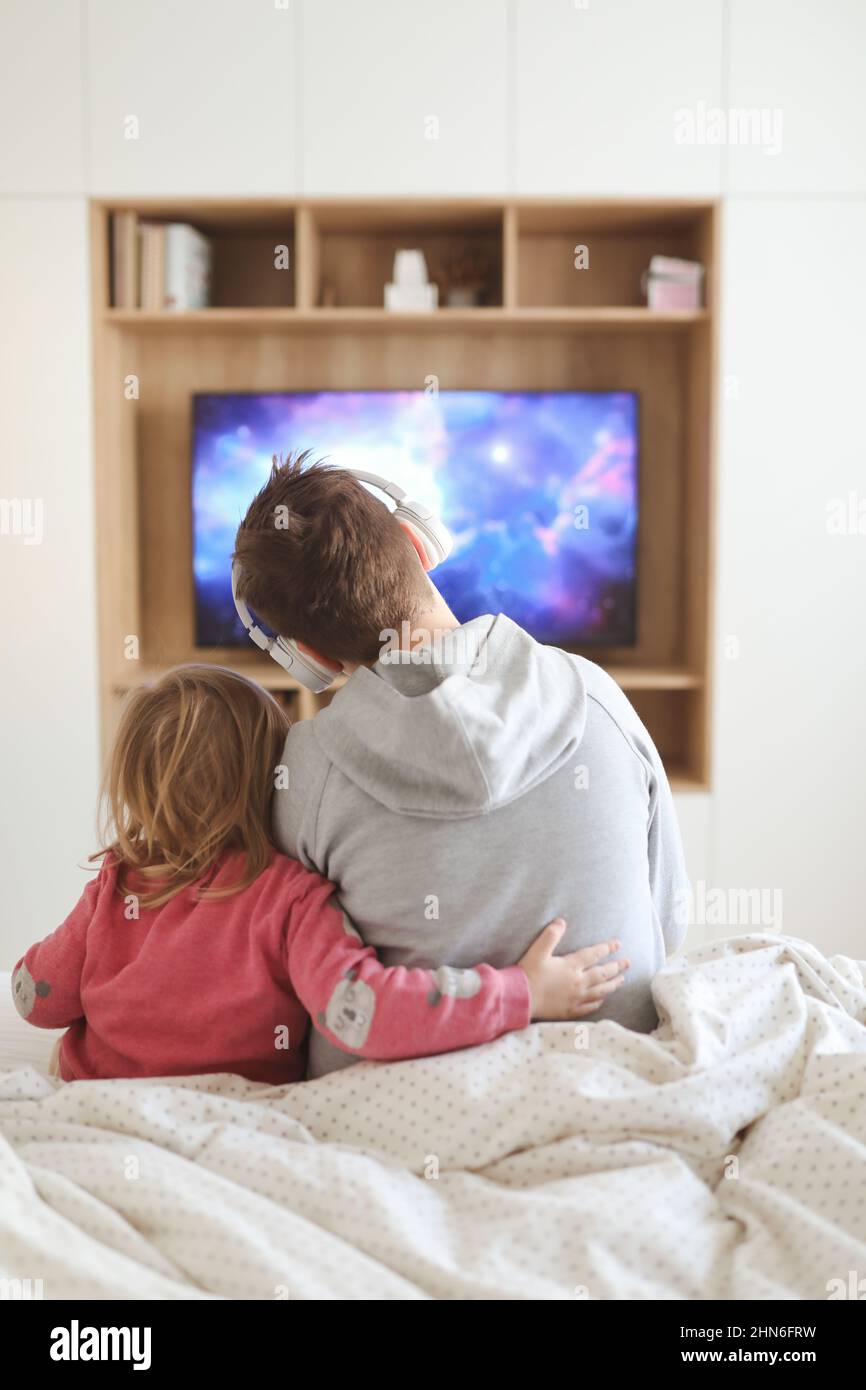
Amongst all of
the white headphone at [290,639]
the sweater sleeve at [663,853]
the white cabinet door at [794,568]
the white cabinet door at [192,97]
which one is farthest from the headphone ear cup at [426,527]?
the white cabinet door at [192,97]

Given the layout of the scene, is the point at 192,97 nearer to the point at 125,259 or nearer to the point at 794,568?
the point at 125,259

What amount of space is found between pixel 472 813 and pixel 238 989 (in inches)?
11.3

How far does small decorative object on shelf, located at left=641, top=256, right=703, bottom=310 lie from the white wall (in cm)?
11

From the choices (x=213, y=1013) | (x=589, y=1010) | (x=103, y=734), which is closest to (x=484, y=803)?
(x=589, y=1010)

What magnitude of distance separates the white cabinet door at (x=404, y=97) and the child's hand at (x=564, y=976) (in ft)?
7.70

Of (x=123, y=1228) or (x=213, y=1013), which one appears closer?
(x=123, y=1228)

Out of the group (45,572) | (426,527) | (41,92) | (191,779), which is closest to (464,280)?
(41,92)

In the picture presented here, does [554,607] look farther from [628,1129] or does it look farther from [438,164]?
[628,1129]

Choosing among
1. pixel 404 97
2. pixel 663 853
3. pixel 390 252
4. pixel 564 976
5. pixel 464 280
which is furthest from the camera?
pixel 390 252

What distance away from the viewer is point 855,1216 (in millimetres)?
906

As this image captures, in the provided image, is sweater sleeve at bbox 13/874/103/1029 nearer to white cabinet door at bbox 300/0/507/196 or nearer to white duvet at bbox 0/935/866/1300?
white duvet at bbox 0/935/866/1300

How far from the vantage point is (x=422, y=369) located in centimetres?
339

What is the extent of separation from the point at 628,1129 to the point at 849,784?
2.27 meters

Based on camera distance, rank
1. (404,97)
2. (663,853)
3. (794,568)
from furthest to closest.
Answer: (794,568) < (404,97) < (663,853)
